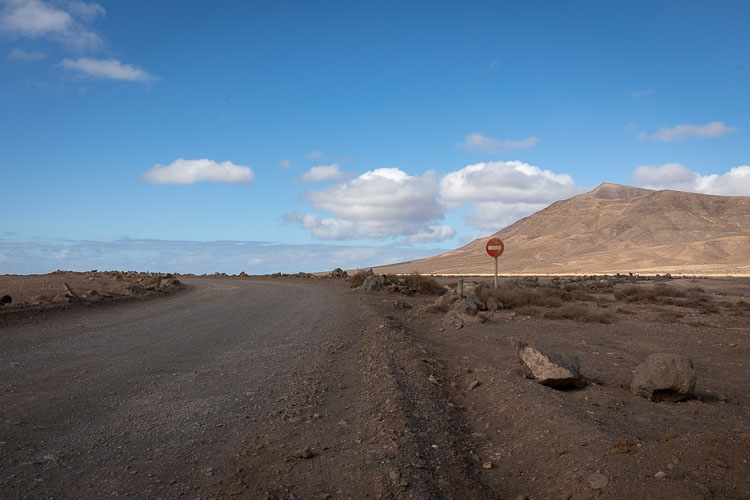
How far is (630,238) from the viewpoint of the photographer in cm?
9394

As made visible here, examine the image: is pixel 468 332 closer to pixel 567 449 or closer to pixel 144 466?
pixel 567 449

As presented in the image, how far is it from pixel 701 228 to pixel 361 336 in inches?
3830

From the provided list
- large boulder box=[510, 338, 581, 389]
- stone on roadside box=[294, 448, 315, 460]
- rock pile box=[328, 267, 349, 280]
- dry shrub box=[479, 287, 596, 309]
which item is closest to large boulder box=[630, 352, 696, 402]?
large boulder box=[510, 338, 581, 389]

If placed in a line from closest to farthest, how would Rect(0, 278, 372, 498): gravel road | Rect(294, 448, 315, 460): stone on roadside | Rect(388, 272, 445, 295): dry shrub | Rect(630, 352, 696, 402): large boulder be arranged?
Rect(0, 278, 372, 498): gravel road
Rect(294, 448, 315, 460): stone on roadside
Rect(630, 352, 696, 402): large boulder
Rect(388, 272, 445, 295): dry shrub

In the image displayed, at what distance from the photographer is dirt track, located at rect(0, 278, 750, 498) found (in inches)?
180

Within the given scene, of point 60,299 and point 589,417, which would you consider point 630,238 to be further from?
point 589,417

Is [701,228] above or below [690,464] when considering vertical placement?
above

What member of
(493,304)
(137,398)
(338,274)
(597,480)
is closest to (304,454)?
(597,480)

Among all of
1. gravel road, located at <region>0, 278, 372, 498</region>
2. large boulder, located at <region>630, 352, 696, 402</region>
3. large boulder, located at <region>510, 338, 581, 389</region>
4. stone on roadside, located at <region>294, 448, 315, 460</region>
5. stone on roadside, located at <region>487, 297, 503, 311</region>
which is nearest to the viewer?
gravel road, located at <region>0, 278, 372, 498</region>

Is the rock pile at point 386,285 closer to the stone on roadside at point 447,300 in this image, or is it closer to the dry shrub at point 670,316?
the stone on roadside at point 447,300

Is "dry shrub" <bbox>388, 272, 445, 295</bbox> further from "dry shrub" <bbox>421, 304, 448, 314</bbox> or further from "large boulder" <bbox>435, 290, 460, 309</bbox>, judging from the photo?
"dry shrub" <bbox>421, 304, 448, 314</bbox>

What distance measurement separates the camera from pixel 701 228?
91812 mm

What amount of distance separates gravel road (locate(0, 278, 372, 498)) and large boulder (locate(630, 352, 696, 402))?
485 cm

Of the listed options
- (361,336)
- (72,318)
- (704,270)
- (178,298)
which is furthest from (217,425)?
(704,270)
